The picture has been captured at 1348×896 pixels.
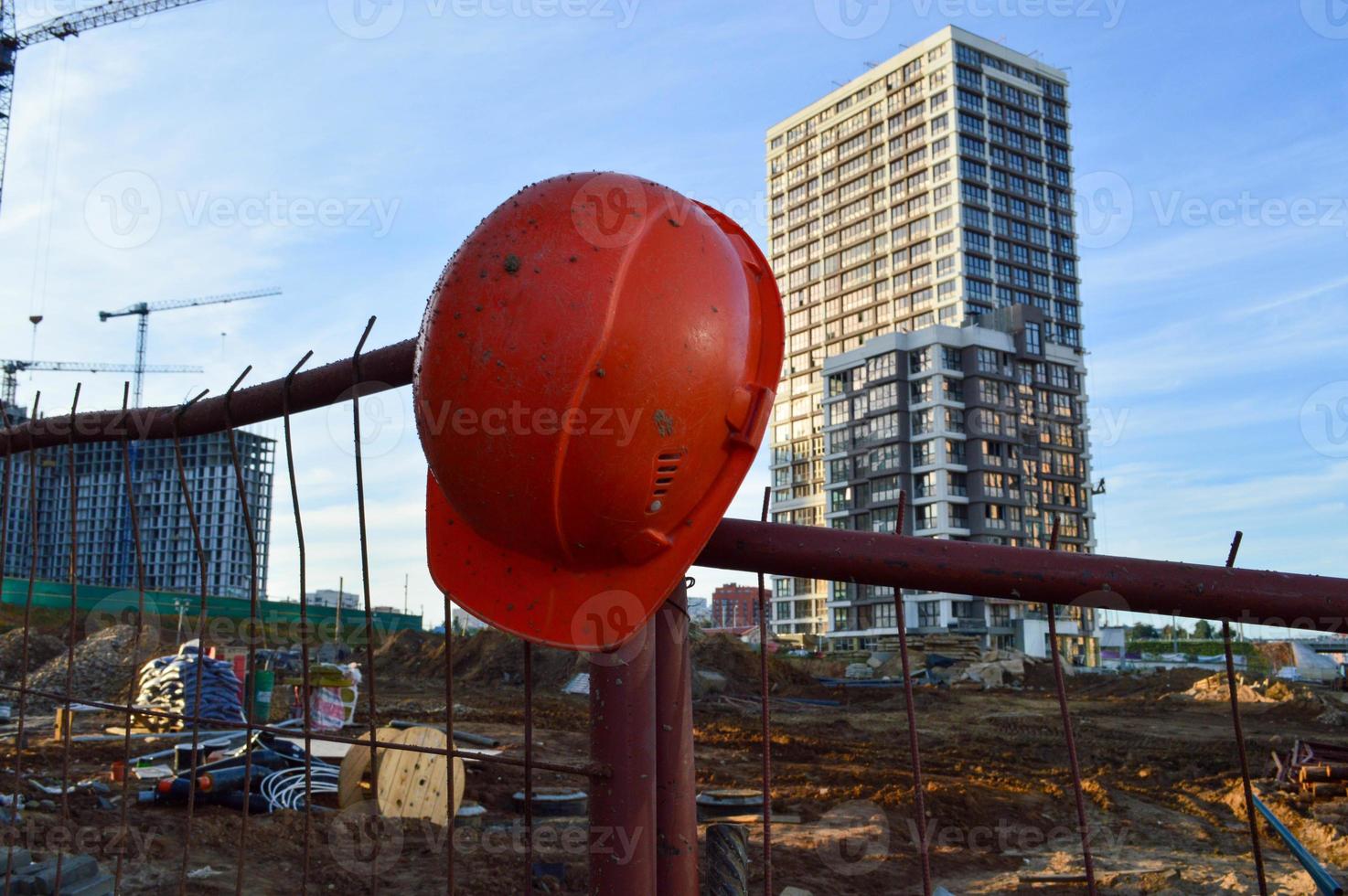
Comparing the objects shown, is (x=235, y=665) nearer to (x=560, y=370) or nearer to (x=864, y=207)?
(x=560, y=370)

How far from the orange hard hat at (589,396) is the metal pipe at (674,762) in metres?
0.10

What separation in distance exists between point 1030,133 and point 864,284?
1546 cm

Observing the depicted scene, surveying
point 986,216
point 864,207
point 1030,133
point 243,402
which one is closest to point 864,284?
point 864,207

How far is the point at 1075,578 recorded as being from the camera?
1.61 metres

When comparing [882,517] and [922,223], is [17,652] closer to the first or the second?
[882,517]

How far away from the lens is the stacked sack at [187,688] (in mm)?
11375

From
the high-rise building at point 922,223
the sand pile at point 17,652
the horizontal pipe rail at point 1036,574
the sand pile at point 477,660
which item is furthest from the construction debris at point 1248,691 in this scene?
the high-rise building at point 922,223

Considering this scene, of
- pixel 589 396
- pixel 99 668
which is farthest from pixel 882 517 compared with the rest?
pixel 589 396

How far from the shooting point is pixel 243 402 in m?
2.30

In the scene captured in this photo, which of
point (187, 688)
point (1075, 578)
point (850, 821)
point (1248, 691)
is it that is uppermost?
point (1075, 578)

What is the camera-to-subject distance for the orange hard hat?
57.3 inches

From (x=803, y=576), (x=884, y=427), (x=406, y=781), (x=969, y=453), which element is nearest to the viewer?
(x=803, y=576)

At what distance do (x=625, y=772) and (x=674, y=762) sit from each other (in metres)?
0.09

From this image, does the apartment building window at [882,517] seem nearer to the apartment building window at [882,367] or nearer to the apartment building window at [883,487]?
the apartment building window at [883,487]
